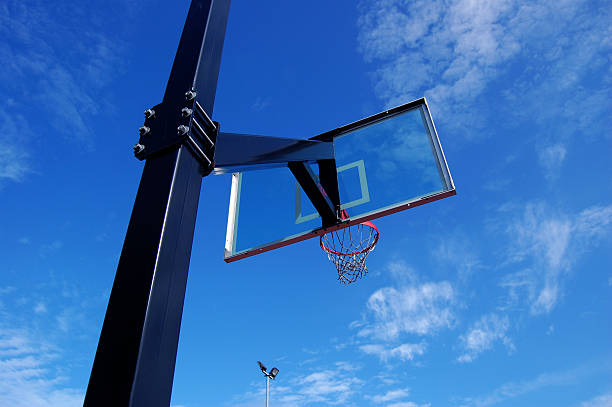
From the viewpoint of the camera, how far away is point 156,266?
1.50m

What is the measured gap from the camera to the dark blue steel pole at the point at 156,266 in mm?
1331

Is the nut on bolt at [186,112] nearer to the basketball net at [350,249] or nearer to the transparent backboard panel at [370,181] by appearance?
the transparent backboard panel at [370,181]

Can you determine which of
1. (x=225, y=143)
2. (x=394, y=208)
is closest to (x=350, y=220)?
(x=394, y=208)

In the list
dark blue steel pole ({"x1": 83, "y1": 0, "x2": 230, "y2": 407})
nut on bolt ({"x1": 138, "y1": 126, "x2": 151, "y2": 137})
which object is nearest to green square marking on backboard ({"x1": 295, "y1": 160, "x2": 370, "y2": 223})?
dark blue steel pole ({"x1": 83, "y1": 0, "x2": 230, "y2": 407})

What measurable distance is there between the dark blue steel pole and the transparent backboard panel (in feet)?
7.10

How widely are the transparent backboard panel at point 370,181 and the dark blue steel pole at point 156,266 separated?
2.16 meters

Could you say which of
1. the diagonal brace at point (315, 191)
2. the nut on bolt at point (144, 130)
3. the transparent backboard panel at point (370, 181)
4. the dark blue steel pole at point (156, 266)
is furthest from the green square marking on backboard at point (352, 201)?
the nut on bolt at point (144, 130)

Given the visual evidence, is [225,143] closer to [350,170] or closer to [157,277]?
[157,277]

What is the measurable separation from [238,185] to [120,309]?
11.9ft

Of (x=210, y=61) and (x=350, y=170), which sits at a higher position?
(x=350, y=170)

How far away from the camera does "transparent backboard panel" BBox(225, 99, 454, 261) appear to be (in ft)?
13.1

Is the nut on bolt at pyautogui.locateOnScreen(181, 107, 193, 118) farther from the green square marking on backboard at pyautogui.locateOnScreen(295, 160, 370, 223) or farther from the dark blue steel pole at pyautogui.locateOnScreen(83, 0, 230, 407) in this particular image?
the green square marking on backboard at pyautogui.locateOnScreen(295, 160, 370, 223)

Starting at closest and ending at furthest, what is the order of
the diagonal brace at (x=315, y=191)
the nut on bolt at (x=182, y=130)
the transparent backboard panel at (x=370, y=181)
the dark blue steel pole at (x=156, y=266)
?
1. the dark blue steel pole at (x=156, y=266)
2. the nut on bolt at (x=182, y=130)
3. the diagonal brace at (x=315, y=191)
4. the transparent backboard panel at (x=370, y=181)

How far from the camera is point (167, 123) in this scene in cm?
192
